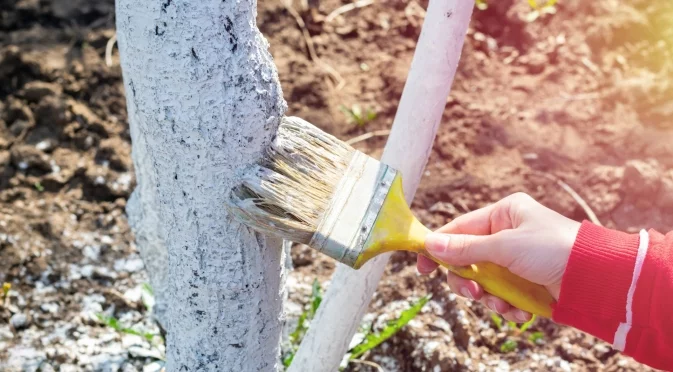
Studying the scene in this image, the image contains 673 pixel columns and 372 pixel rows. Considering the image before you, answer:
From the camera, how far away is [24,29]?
247 cm

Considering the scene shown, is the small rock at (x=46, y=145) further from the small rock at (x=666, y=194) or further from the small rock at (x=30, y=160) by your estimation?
the small rock at (x=666, y=194)

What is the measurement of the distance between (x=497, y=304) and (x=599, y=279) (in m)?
0.20

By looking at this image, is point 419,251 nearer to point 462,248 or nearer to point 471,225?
point 462,248

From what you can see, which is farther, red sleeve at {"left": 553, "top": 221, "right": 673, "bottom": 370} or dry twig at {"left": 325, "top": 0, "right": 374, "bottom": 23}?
dry twig at {"left": 325, "top": 0, "right": 374, "bottom": 23}

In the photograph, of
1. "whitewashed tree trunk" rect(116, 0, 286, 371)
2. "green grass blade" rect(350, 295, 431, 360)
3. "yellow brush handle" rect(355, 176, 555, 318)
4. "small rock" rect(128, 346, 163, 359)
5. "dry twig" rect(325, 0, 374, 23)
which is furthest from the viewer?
"dry twig" rect(325, 0, 374, 23)

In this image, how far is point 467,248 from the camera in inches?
44.5

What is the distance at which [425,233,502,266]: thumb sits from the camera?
112cm

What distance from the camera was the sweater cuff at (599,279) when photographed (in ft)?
3.66

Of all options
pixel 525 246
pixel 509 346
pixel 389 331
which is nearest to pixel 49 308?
pixel 389 331

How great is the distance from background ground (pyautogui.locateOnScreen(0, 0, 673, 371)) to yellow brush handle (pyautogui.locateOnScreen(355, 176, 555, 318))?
0.50m

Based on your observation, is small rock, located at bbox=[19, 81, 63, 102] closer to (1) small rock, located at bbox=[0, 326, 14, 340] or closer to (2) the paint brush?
(1) small rock, located at bbox=[0, 326, 14, 340]

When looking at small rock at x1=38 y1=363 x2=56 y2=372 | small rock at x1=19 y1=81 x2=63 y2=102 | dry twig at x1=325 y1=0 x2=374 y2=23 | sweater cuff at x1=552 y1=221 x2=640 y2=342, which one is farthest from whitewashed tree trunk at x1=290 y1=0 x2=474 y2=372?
dry twig at x1=325 y1=0 x2=374 y2=23

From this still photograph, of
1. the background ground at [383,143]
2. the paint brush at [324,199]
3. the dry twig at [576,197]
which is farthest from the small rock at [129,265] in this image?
the dry twig at [576,197]

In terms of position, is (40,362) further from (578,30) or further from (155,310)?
(578,30)
